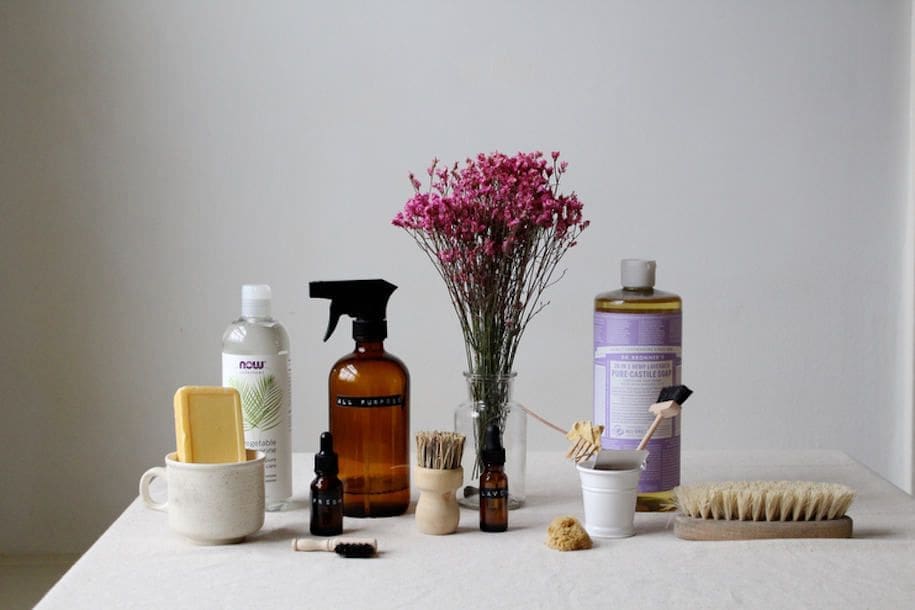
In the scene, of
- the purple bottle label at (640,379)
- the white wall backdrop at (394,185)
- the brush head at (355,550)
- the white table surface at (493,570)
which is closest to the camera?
the white table surface at (493,570)

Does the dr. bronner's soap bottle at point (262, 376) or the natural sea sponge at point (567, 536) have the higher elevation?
the dr. bronner's soap bottle at point (262, 376)

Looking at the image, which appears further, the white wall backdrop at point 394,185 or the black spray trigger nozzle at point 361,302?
the white wall backdrop at point 394,185

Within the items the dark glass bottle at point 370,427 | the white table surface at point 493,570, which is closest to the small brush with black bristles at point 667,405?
the white table surface at point 493,570

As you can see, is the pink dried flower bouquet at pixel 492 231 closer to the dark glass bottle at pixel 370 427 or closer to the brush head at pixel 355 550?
the dark glass bottle at pixel 370 427

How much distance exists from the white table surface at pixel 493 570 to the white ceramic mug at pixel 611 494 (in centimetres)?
2

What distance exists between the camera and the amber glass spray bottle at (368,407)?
1.16m

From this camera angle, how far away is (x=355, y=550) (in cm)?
102

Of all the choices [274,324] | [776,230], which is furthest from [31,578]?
[776,230]

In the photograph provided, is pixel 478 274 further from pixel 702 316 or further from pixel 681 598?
pixel 702 316

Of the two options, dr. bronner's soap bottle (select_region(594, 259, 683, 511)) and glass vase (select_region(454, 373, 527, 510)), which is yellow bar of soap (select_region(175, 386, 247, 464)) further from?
dr. bronner's soap bottle (select_region(594, 259, 683, 511))

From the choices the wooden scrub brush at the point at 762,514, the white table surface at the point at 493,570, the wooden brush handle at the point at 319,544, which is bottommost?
the white table surface at the point at 493,570

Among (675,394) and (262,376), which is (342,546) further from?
(675,394)

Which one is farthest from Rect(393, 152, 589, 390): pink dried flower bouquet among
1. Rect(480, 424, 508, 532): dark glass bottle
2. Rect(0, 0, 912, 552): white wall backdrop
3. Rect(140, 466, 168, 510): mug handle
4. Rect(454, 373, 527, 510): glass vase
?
Rect(0, 0, 912, 552): white wall backdrop

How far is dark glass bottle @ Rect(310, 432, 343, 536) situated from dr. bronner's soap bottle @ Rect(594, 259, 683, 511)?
0.30 meters
